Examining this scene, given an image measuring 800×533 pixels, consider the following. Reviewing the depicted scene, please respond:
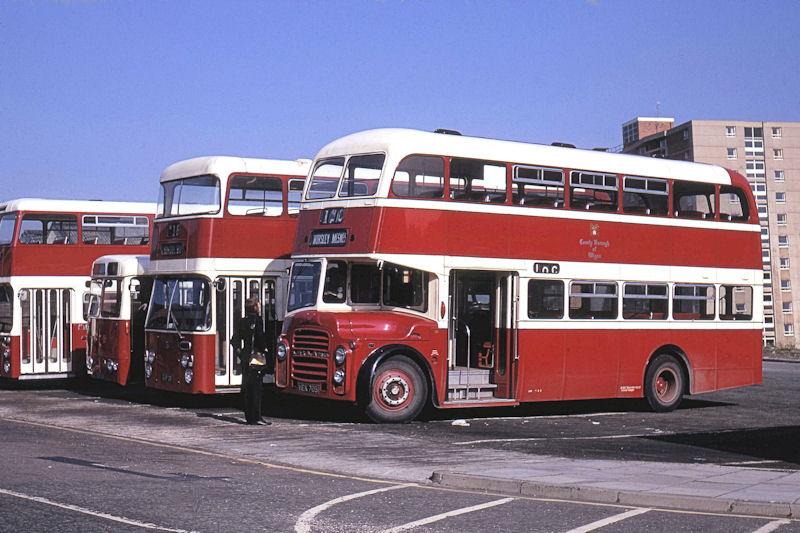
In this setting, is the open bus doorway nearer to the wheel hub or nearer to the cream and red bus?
the wheel hub

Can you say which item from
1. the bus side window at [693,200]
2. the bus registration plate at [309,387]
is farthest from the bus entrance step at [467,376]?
the bus side window at [693,200]

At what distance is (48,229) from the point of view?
26.8 m

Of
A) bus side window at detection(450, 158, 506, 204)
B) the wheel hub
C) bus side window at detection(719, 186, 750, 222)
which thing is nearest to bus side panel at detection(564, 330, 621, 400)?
bus side window at detection(450, 158, 506, 204)

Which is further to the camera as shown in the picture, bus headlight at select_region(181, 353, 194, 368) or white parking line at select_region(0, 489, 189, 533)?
bus headlight at select_region(181, 353, 194, 368)

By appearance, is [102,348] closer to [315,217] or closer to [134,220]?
[134,220]

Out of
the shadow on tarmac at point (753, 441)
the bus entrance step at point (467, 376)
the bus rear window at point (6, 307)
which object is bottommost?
the shadow on tarmac at point (753, 441)

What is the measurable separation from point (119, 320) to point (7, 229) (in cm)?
515

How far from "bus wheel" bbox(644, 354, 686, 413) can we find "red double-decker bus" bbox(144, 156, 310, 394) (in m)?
7.05

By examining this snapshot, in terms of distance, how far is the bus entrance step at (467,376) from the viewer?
1955cm

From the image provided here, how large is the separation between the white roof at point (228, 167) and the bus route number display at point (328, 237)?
2767 mm

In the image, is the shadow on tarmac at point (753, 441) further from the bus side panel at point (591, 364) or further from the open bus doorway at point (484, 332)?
the open bus doorway at point (484, 332)

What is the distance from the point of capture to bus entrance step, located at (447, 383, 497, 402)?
19562 millimetres

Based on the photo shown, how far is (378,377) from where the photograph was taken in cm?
1844

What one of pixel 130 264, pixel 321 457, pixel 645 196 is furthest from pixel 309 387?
pixel 645 196
